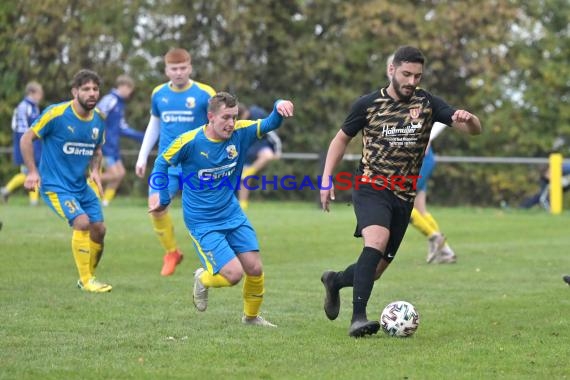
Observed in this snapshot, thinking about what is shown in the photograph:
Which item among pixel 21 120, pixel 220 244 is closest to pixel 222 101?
pixel 220 244

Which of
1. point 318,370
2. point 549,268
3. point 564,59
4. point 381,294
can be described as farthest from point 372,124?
point 564,59

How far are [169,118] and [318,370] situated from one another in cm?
544

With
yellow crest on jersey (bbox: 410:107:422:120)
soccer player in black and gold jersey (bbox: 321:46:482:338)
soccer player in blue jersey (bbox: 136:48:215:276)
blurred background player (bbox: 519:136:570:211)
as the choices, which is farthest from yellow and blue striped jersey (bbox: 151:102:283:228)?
blurred background player (bbox: 519:136:570:211)

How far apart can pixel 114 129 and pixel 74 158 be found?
32.2 feet

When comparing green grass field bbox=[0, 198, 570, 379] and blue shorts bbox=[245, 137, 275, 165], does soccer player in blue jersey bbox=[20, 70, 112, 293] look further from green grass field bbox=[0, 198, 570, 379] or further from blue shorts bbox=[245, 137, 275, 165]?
blue shorts bbox=[245, 137, 275, 165]

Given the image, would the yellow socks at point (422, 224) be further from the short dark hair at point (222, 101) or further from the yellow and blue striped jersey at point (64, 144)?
the short dark hair at point (222, 101)

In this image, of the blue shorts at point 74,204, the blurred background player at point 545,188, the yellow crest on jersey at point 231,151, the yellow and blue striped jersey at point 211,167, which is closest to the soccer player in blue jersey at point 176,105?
the blue shorts at point 74,204

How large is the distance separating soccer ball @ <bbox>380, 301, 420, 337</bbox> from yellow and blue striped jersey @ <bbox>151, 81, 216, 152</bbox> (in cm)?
419

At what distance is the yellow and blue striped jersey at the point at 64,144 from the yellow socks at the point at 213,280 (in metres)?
2.47

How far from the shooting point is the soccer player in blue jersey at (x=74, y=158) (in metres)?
10.3

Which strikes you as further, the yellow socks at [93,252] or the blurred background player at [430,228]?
the blurred background player at [430,228]

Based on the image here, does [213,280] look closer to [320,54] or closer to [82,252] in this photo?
[82,252]

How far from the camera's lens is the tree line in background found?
27.4 metres

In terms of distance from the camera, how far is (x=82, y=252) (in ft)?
34.3
